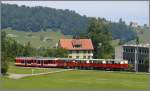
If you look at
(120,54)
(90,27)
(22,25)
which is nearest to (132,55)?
(120,54)

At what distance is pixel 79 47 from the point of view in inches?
2891

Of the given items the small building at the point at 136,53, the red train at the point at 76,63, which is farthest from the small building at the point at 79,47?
the red train at the point at 76,63

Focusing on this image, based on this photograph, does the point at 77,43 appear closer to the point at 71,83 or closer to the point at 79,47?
the point at 79,47

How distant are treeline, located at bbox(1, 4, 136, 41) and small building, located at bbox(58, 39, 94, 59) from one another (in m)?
72.7

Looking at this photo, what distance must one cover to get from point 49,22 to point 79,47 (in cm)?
10126

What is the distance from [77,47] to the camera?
73688mm

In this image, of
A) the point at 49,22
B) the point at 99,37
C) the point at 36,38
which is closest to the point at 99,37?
the point at 99,37

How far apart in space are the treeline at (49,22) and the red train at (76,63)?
315ft

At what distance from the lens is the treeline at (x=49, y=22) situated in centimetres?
15538

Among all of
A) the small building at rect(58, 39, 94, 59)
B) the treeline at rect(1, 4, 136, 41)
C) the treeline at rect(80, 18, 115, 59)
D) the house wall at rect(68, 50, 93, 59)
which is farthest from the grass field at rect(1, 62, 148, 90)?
the treeline at rect(1, 4, 136, 41)

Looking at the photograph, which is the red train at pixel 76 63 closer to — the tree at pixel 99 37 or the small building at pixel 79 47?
the tree at pixel 99 37

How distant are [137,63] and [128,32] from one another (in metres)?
110

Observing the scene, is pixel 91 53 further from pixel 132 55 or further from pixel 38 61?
pixel 38 61

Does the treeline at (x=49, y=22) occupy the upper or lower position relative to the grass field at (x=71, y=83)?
upper
